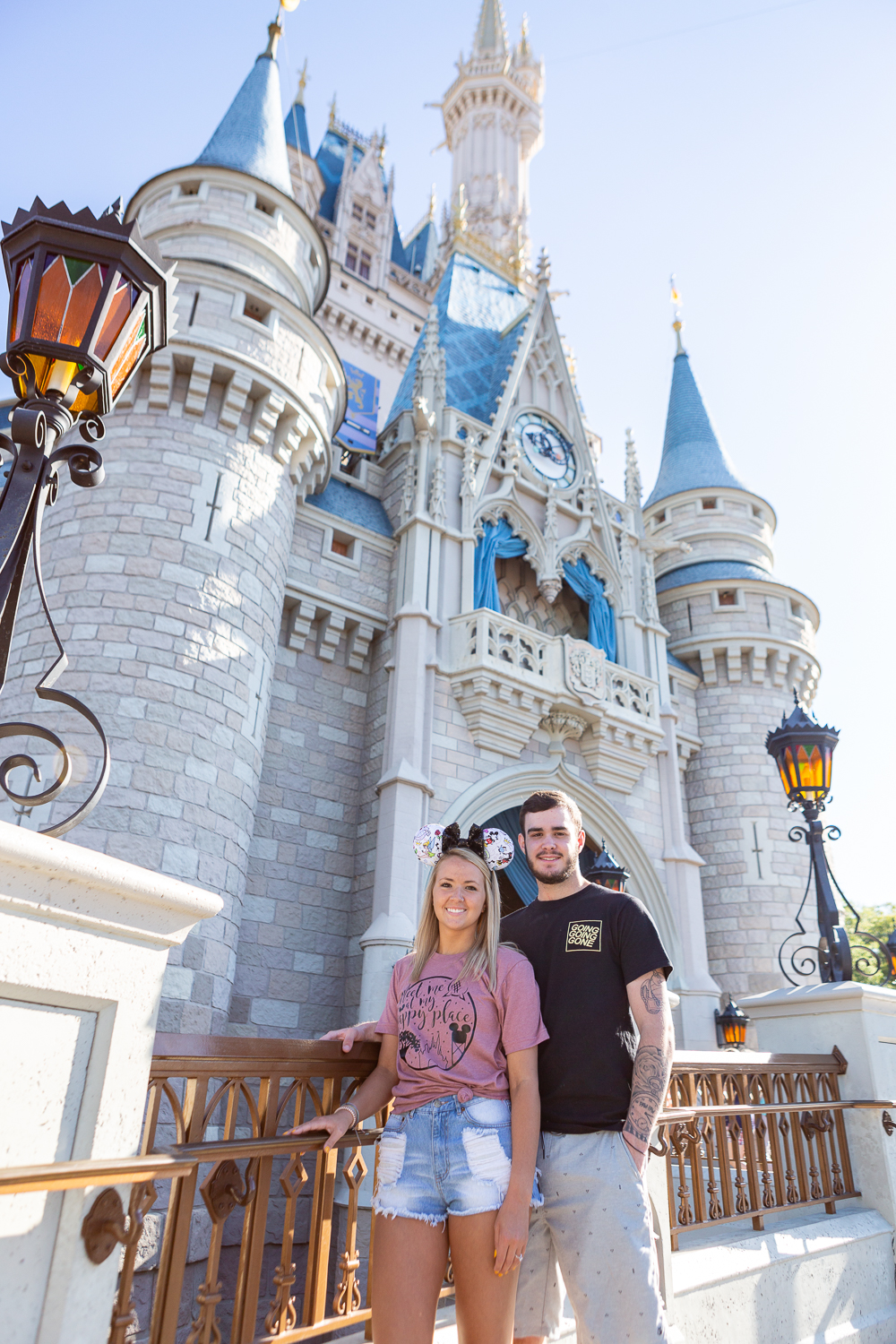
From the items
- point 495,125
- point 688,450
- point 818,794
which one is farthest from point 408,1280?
point 495,125

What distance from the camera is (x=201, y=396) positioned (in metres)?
10.1

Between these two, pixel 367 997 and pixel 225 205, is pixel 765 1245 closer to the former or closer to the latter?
pixel 367 997

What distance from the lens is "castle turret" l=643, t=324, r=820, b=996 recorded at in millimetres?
13758

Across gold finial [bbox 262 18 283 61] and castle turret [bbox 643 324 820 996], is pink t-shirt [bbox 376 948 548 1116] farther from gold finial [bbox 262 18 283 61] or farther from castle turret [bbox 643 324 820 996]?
gold finial [bbox 262 18 283 61]

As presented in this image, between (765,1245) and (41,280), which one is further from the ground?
(41,280)

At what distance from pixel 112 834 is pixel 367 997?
3.13 metres

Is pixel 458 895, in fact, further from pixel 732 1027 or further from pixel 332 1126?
pixel 732 1027

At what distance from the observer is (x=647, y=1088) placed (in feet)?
7.95

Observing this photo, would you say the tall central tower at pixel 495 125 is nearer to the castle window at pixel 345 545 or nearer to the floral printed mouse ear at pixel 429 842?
the castle window at pixel 345 545

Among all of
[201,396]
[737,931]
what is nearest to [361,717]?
[201,396]

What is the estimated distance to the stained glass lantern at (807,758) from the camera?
6.20m

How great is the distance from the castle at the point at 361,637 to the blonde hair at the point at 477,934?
5825 millimetres

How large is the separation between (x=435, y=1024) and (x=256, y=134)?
46.7 feet

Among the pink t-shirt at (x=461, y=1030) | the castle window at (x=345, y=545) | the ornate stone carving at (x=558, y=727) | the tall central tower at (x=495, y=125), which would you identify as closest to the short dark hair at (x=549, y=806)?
the pink t-shirt at (x=461, y=1030)
